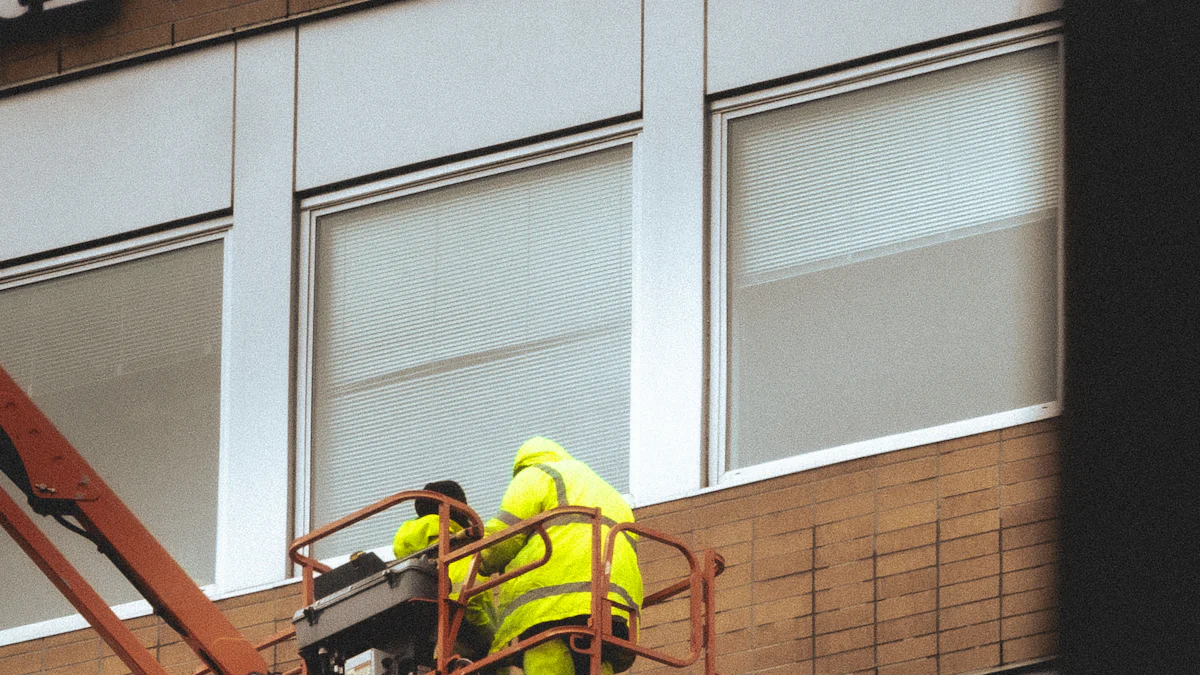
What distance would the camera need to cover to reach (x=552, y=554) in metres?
8.18

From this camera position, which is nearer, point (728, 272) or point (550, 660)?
point (550, 660)

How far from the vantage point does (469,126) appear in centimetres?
1239

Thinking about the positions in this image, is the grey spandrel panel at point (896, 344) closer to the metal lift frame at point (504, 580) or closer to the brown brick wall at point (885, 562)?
the brown brick wall at point (885, 562)

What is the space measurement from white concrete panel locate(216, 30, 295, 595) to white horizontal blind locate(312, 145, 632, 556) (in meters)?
0.24

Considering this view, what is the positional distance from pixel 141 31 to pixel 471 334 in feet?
10.9

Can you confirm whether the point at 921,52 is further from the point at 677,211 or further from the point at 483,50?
the point at 483,50

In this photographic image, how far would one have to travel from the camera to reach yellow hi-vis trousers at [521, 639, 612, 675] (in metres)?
8.06

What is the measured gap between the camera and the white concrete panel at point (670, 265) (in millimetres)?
11211

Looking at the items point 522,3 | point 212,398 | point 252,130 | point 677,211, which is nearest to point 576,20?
point 522,3

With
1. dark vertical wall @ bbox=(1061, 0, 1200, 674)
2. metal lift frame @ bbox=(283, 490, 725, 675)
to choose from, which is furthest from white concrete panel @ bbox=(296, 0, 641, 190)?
dark vertical wall @ bbox=(1061, 0, 1200, 674)

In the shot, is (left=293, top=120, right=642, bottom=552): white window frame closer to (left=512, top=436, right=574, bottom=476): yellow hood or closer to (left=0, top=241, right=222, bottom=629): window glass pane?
(left=0, top=241, right=222, bottom=629): window glass pane

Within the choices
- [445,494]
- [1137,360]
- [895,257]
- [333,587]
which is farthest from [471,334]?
[1137,360]

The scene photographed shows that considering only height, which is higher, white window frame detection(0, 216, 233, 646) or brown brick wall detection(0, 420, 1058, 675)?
white window frame detection(0, 216, 233, 646)

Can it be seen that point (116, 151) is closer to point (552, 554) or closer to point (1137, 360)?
point (552, 554)
